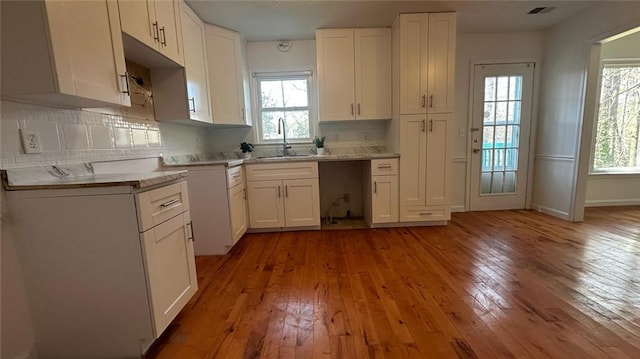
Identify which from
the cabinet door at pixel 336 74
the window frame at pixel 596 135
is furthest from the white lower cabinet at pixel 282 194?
the window frame at pixel 596 135

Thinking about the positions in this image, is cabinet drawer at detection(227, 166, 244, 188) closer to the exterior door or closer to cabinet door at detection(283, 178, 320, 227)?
cabinet door at detection(283, 178, 320, 227)

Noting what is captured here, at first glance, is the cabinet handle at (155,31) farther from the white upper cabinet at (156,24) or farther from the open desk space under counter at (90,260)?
the open desk space under counter at (90,260)

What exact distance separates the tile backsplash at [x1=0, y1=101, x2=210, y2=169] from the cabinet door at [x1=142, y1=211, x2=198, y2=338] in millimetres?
683

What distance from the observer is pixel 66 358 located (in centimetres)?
129

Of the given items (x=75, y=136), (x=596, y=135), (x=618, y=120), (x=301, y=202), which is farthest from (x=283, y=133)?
(x=618, y=120)

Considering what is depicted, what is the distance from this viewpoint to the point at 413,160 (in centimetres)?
309

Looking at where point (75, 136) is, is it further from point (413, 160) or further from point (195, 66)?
point (413, 160)

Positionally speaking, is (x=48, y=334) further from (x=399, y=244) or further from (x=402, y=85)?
(x=402, y=85)

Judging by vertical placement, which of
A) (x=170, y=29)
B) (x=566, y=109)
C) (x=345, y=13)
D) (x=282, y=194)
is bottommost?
(x=282, y=194)

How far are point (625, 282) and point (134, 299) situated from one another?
3.04m

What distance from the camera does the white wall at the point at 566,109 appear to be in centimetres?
289

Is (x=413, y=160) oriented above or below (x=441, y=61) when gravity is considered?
below

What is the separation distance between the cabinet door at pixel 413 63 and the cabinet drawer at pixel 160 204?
96.1 inches

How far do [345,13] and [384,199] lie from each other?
2.08 metres
